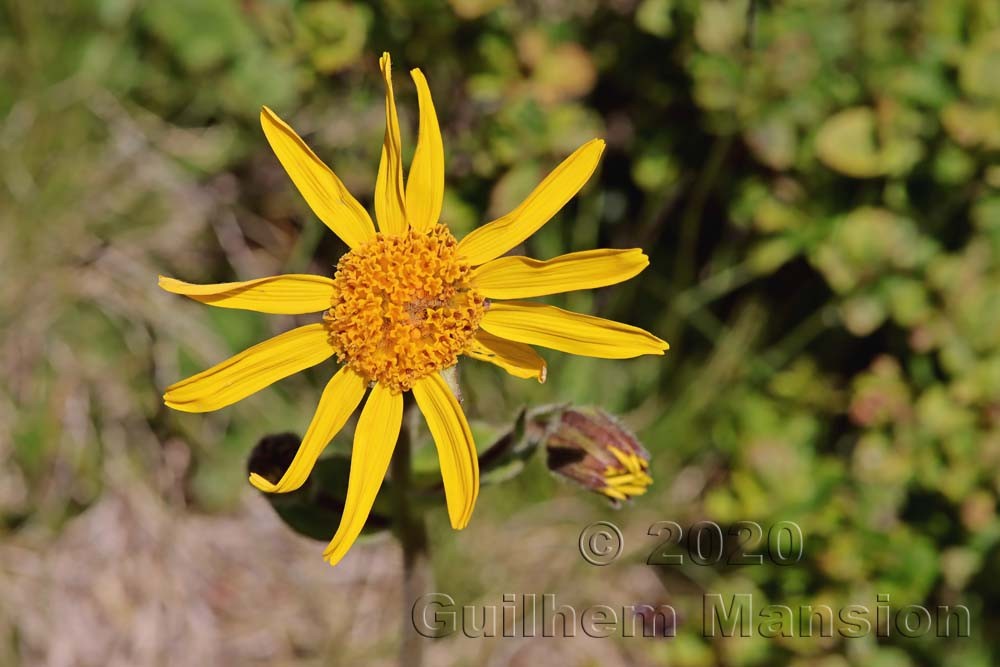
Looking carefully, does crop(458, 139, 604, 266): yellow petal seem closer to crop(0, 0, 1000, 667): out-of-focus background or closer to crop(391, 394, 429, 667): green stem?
crop(391, 394, 429, 667): green stem

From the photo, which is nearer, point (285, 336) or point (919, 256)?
point (285, 336)

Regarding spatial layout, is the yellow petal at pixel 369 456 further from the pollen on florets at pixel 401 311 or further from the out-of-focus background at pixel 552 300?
the out-of-focus background at pixel 552 300

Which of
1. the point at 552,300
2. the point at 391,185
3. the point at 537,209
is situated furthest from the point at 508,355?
the point at 552,300

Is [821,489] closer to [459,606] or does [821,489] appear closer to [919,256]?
[919,256]

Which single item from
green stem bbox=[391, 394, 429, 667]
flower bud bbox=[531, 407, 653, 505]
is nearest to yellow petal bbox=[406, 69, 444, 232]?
green stem bbox=[391, 394, 429, 667]

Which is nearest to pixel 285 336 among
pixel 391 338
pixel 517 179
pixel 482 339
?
pixel 391 338

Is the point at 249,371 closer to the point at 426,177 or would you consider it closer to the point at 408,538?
the point at 426,177
